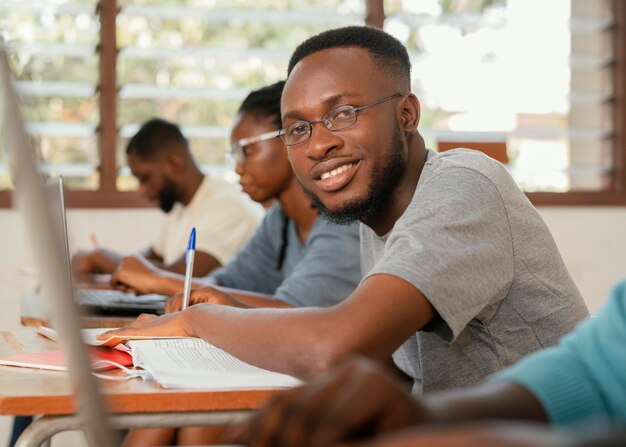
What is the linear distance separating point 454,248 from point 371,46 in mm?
535

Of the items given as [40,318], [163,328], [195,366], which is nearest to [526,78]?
[40,318]

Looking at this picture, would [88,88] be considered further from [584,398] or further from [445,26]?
[584,398]

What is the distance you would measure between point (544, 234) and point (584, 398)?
26.9 inches

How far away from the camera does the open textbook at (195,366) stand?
1257mm

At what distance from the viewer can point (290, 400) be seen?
637 millimetres

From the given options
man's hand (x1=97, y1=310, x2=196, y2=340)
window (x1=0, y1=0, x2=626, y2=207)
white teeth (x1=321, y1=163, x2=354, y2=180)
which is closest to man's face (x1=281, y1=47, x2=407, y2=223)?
white teeth (x1=321, y1=163, x2=354, y2=180)

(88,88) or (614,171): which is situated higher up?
(88,88)

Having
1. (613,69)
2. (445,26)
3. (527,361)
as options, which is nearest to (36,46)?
(445,26)

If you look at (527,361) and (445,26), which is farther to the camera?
(445,26)

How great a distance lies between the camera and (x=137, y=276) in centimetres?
269

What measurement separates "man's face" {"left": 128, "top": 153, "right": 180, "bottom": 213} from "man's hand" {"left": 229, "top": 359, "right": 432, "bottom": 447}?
138 inches

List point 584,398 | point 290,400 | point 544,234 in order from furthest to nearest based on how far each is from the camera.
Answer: point 544,234 → point 584,398 → point 290,400

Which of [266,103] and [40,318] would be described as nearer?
[40,318]

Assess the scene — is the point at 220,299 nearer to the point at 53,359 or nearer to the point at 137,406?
the point at 53,359
